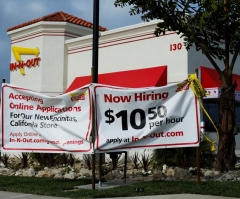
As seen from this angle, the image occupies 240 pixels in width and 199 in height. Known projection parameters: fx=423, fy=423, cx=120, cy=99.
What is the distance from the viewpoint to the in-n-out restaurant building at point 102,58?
61.0 feet

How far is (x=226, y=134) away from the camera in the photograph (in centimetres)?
1148

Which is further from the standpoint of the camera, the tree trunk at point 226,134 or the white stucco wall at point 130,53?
the white stucco wall at point 130,53

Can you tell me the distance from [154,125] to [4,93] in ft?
12.1

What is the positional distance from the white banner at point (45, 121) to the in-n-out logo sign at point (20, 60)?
45.2 feet

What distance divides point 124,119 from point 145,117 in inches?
17.9

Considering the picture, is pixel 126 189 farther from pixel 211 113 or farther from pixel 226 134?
pixel 211 113

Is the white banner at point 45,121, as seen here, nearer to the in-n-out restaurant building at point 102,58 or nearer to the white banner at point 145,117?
the white banner at point 145,117

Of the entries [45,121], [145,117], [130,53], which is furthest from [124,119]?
[130,53]

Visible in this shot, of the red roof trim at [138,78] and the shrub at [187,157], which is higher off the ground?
the red roof trim at [138,78]

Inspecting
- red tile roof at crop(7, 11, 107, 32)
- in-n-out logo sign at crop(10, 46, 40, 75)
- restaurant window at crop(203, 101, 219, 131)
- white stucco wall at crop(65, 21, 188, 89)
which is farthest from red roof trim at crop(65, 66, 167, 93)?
red tile roof at crop(7, 11, 107, 32)

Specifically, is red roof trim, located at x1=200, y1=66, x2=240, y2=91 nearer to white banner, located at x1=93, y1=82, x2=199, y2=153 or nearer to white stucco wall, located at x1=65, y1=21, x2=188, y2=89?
white stucco wall, located at x1=65, y1=21, x2=188, y2=89

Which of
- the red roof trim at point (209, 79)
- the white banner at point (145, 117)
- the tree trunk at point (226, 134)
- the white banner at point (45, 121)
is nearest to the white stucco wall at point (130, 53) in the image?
the red roof trim at point (209, 79)

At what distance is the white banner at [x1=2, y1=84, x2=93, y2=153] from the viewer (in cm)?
929

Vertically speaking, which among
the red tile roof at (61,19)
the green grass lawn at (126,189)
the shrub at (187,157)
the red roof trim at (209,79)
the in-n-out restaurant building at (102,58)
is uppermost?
the red tile roof at (61,19)
